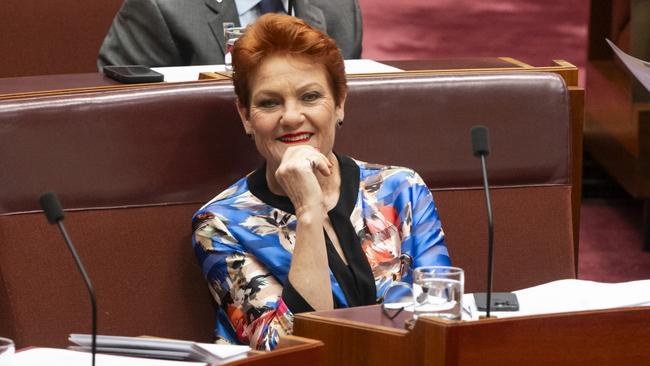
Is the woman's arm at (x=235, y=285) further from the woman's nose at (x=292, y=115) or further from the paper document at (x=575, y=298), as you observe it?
the paper document at (x=575, y=298)

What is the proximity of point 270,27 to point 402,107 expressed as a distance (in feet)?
0.96

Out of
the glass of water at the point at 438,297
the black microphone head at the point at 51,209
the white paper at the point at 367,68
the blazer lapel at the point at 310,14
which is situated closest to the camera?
the black microphone head at the point at 51,209

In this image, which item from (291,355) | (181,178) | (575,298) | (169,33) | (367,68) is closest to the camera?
(291,355)

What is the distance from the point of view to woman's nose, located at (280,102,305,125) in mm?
1713

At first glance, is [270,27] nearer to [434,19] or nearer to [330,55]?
[330,55]

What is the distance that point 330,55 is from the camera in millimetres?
1746

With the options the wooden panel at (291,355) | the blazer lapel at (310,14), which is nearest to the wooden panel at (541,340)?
the wooden panel at (291,355)

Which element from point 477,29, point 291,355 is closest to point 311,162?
point 291,355

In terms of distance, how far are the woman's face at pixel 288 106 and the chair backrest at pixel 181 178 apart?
0.37 ft

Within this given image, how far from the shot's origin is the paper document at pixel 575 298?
140cm

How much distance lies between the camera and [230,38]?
2.20 metres

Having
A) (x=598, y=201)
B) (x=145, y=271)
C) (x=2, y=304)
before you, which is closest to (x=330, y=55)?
(x=145, y=271)

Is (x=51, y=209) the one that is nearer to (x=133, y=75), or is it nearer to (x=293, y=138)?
(x=293, y=138)

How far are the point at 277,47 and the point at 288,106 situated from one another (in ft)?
0.28
